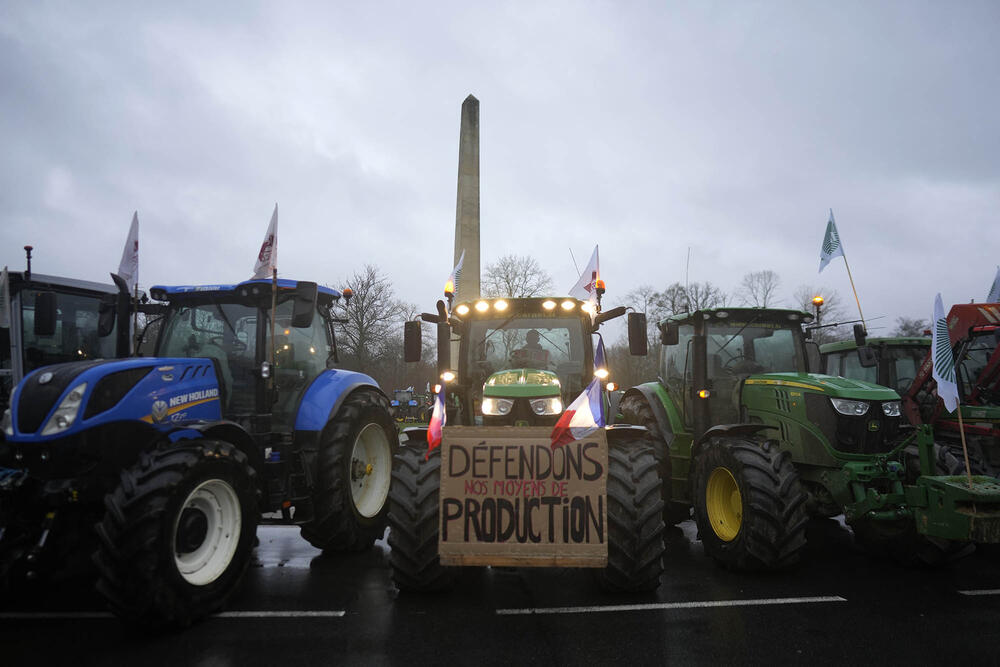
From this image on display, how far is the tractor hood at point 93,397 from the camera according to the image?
341 centimetres

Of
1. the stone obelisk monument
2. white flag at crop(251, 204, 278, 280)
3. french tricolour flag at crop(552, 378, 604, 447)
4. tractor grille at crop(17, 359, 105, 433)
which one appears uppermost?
the stone obelisk monument

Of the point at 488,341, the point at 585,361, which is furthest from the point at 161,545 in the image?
the point at 585,361

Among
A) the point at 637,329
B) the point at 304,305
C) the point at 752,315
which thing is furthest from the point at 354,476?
the point at 752,315

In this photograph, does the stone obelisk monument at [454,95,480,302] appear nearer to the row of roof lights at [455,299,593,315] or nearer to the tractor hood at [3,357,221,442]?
the row of roof lights at [455,299,593,315]

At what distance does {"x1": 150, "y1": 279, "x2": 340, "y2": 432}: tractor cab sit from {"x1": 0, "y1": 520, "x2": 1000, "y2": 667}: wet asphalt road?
1.43 m

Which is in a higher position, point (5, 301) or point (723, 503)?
point (5, 301)

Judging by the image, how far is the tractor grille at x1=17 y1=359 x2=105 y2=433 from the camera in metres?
3.43

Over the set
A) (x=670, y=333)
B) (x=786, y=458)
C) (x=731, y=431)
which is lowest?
(x=786, y=458)

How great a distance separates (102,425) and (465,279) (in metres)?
18.1

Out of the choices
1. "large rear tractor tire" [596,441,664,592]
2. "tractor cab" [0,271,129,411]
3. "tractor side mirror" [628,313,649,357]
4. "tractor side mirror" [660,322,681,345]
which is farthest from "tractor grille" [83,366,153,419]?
"tractor side mirror" [660,322,681,345]

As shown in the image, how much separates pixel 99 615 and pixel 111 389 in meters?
1.45

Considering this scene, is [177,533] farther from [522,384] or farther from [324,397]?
[522,384]

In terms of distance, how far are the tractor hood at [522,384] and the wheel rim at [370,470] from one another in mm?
1552

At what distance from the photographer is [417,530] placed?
375 cm
